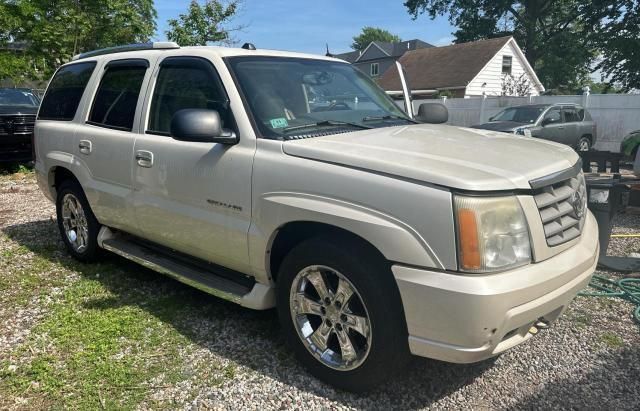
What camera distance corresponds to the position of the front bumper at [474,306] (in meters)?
Result: 2.37

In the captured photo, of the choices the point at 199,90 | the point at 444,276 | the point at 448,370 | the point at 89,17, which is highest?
the point at 89,17

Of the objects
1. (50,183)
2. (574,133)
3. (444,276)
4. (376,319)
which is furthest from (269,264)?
(574,133)

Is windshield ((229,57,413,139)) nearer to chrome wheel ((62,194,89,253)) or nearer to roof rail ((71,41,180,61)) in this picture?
roof rail ((71,41,180,61))

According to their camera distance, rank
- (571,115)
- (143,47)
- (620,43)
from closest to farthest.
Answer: (143,47) → (571,115) → (620,43)

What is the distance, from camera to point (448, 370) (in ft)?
10.6

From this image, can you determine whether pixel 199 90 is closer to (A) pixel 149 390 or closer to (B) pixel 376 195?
(B) pixel 376 195

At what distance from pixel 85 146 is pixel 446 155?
10.6 ft

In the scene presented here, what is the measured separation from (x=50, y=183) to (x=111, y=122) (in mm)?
1393

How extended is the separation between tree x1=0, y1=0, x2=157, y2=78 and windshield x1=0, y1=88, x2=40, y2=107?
17.4 feet

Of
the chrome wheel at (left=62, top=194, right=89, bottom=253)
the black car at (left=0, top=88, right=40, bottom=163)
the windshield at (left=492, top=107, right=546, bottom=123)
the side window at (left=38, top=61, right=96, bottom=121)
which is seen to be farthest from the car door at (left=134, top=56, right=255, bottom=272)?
the windshield at (left=492, top=107, right=546, bottom=123)

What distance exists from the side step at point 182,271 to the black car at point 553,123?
10969mm

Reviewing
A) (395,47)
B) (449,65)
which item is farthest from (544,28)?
(395,47)

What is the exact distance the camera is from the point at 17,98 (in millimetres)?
12180

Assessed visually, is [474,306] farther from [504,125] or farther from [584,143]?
[584,143]
